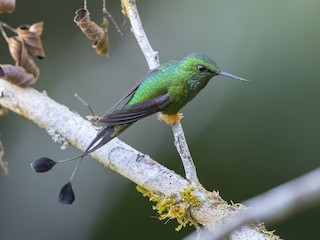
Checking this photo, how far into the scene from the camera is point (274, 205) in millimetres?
477

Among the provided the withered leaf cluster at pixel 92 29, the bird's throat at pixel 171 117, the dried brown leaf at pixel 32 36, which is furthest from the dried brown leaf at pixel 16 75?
the bird's throat at pixel 171 117

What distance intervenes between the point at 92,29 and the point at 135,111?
1.77 feet

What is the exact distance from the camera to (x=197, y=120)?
348 cm

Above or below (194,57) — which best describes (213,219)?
below

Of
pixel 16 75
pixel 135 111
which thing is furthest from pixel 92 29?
pixel 135 111

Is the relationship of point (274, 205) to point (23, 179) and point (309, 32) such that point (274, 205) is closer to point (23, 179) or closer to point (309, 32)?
point (309, 32)

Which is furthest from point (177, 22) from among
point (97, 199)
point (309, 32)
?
point (97, 199)

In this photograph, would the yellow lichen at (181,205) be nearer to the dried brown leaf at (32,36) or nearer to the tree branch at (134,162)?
the tree branch at (134,162)

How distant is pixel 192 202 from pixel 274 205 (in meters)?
1.33

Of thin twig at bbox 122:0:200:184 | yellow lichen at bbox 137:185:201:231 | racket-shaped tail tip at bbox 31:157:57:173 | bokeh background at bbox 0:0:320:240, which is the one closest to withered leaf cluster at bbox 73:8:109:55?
thin twig at bbox 122:0:200:184

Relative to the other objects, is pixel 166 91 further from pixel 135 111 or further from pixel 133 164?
pixel 133 164

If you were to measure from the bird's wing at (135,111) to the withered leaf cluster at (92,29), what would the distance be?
0.47 metres

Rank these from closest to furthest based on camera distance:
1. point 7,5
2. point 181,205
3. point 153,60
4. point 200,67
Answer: point 181,205 → point 200,67 → point 153,60 → point 7,5

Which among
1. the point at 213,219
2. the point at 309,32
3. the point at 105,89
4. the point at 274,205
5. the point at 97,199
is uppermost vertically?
the point at 309,32
